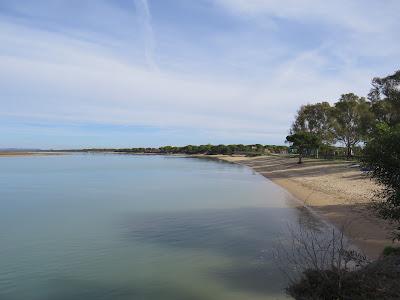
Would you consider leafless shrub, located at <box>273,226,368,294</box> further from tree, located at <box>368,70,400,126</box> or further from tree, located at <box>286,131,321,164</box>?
tree, located at <box>286,131,321,164</box>

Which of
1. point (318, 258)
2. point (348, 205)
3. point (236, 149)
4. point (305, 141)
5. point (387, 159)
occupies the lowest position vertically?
point (318, 258)

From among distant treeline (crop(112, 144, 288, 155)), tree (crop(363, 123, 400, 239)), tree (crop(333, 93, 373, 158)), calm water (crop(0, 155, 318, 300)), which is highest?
tree (crop(333, 93, 373, 158))

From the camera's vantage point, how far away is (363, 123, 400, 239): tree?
12.3 meters

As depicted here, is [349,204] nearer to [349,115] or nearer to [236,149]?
[349,115]

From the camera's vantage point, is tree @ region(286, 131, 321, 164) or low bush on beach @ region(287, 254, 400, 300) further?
tree @ region(286, 131, 321, 164)

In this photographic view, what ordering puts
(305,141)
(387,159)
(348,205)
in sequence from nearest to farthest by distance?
(387,159)
(348,205)
(305,141)

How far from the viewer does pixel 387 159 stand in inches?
490

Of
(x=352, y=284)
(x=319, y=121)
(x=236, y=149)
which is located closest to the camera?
(x=352, y=284)

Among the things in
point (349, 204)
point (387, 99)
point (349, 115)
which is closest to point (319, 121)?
point (349, 115)

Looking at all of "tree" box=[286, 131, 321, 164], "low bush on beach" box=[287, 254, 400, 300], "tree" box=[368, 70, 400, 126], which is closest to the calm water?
"low bush on beach" box=[287, 254, 400, 300]

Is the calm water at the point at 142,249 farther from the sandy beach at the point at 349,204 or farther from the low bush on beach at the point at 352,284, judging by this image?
the sandy beach at the point at 349,204

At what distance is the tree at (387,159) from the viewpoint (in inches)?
485

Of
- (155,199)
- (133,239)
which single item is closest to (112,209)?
(155,199)

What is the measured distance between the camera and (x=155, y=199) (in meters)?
32.3
